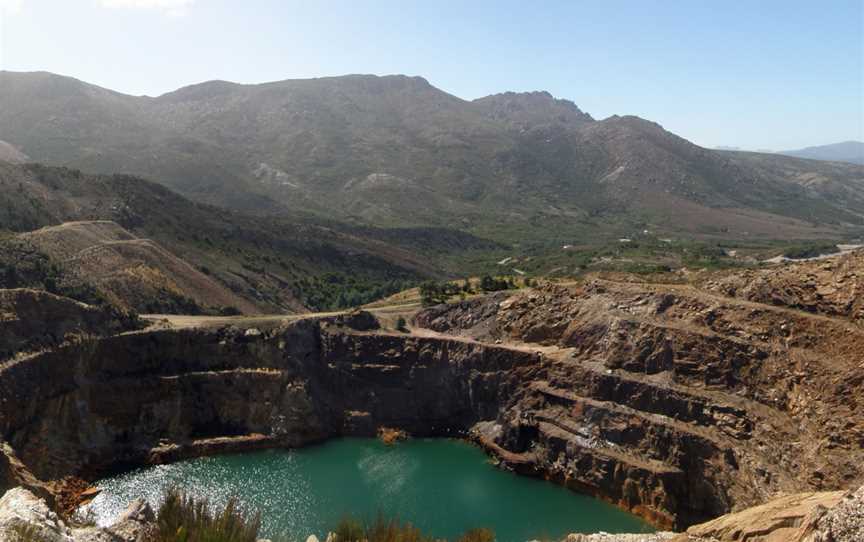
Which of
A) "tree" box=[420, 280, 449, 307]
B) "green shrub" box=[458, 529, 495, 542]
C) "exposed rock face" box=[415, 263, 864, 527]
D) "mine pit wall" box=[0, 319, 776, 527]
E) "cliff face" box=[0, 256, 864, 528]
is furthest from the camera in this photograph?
"tree" box=[420, 280, 449, 307]

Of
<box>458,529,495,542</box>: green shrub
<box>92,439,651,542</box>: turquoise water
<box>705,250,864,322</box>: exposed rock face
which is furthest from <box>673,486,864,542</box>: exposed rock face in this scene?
<box>705,250,864,322</box>: exposed rock face

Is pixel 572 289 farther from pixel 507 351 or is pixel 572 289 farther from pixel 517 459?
pixel 517 459

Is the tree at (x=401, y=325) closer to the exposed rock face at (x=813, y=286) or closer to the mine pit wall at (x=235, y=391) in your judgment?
the mine pit wall at (x=235, y=391)

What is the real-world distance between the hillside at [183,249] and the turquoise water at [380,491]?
2401 cm

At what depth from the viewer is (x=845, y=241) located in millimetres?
159250

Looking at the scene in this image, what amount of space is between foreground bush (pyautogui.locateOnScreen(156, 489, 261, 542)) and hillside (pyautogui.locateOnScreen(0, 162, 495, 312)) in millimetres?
44976

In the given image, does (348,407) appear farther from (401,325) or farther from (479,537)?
(479,537)

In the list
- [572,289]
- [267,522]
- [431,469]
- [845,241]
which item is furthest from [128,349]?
[845,241]

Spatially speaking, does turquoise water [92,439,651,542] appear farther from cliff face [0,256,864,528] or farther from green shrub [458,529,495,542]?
green shrub [458,529,495,542]

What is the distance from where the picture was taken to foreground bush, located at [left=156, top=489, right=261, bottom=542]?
24.4 meters

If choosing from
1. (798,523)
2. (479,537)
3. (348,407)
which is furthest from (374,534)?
(348,407)

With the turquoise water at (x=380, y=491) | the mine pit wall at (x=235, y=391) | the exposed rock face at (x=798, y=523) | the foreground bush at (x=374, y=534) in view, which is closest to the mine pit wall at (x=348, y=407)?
the mine pit wall at (x=235, y=391)

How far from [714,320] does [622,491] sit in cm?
1508

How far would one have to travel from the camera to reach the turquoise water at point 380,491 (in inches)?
1794
